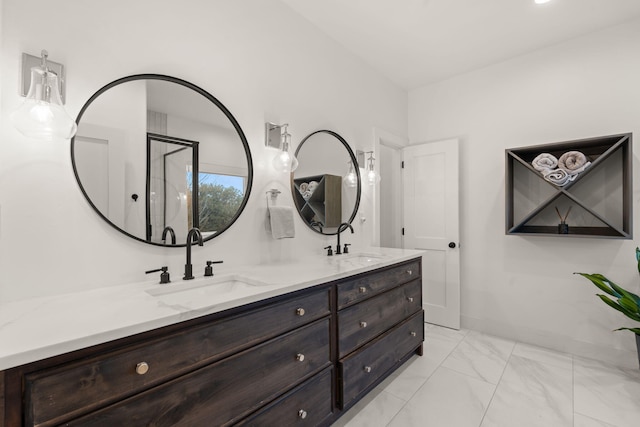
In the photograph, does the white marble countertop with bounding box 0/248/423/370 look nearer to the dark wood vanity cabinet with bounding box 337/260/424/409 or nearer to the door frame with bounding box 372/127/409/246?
the dark wood vanity cabinet with bounding box 337/260/424/409

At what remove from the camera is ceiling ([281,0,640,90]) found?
2.31 meters

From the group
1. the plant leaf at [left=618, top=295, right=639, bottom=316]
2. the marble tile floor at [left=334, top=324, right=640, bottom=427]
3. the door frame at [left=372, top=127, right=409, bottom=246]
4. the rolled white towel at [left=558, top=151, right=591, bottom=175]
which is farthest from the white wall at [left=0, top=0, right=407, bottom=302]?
the plant leaf at [left=618, top=295, right=639, bottom=316]

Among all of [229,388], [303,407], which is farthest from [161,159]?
[303,407]

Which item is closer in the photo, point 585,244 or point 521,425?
point 521,425

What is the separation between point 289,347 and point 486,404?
58.7 inches

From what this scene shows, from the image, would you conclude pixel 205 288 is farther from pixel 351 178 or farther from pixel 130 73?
pixel 351 178

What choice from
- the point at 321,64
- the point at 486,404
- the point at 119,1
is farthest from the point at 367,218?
the point at 119,1

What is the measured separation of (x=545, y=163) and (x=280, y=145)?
7.75 ft

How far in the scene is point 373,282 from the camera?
6.66 feet

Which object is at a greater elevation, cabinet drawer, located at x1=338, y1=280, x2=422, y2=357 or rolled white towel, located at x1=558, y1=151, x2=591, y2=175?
rolled white towel, located at x1=558, y1=151, x2=591, y2=175

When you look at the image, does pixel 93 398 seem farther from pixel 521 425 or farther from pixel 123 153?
pixel 521 425

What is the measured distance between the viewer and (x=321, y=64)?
261 centimetres

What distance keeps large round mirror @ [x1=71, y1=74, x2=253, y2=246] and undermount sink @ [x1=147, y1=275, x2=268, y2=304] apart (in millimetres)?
264

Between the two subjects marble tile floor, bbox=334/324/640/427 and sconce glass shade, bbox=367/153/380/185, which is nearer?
marble tile floor, bbox=334/324/640/427
